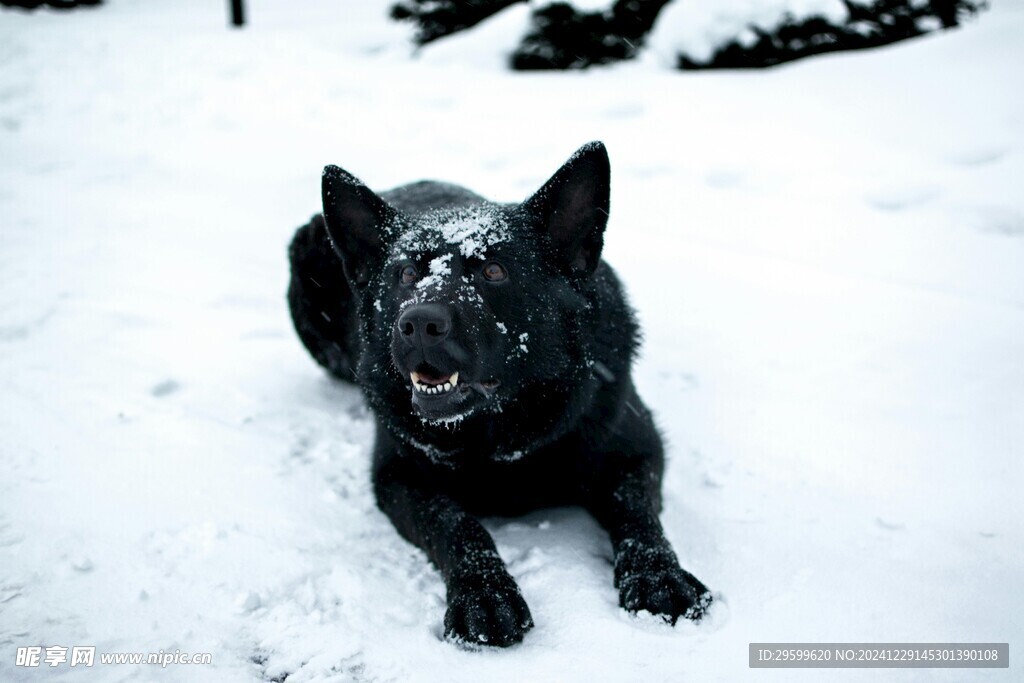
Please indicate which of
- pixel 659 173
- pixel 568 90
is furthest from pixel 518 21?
pixel 659 173

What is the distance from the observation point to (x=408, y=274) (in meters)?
2.60

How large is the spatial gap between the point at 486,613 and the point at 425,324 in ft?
2.86

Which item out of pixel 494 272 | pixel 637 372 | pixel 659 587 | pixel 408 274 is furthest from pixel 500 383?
pixel 637 372

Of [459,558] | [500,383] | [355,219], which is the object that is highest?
[355,219]

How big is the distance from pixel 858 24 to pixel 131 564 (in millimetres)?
7698

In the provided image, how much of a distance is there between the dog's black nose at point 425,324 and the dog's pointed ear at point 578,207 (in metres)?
0.60

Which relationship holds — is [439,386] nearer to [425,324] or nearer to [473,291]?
[425,324]

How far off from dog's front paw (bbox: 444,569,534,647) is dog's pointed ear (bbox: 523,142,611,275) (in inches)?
44.8

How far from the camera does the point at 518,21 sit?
8383 millimetres

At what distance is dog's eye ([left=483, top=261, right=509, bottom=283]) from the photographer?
250 cm

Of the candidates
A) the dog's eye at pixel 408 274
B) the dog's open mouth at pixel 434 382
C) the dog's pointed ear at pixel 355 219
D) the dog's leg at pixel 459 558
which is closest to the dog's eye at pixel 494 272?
the dog's eye at pixel 408 274

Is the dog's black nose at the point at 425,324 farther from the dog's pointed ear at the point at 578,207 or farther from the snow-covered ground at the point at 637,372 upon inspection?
the snow-covered ground at the point at 637,372

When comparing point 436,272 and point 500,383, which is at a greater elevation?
point 436,272

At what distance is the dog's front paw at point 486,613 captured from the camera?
2109 mm
